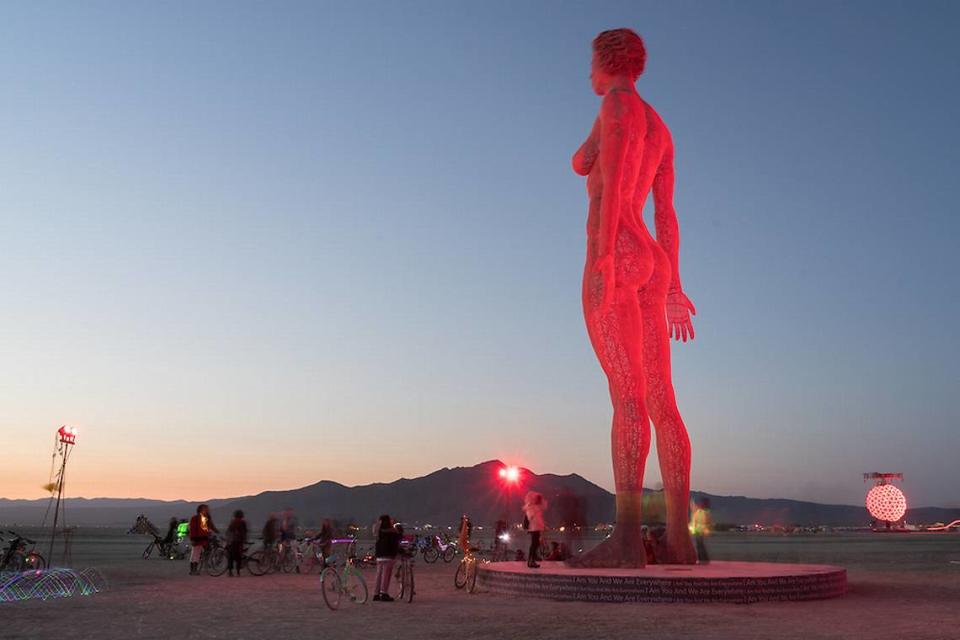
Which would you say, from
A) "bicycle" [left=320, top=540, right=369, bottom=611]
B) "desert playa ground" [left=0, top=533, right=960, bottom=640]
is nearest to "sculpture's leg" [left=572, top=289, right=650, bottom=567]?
"desert playa ground" [left=0, top=533, right=960, bottom=640]

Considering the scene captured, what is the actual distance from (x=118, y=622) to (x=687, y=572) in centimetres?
853

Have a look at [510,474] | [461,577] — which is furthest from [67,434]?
[510,474]

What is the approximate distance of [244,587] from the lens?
17.5 m

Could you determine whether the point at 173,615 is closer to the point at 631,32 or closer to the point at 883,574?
the point at 631,32

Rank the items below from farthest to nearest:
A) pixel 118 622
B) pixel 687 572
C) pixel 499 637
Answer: pixel 687 572 < pixel 118 622 < pixel 499 637

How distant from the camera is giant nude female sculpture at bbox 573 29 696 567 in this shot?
15.8m

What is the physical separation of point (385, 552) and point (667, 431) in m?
6.08

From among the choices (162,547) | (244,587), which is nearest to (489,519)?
(162,547)

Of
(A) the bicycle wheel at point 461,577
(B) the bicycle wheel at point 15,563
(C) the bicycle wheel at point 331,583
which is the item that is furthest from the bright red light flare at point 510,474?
(C) the bicycle wheel at point 331,583

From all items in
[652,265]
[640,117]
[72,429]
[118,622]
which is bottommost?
[118,622]

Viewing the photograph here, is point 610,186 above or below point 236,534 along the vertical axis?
above

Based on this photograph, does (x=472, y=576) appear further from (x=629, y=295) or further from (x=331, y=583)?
(x=629, y=295)

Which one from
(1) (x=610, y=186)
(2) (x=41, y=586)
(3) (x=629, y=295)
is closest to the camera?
(1) (x=610, y=186)

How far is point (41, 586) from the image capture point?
1614cm
